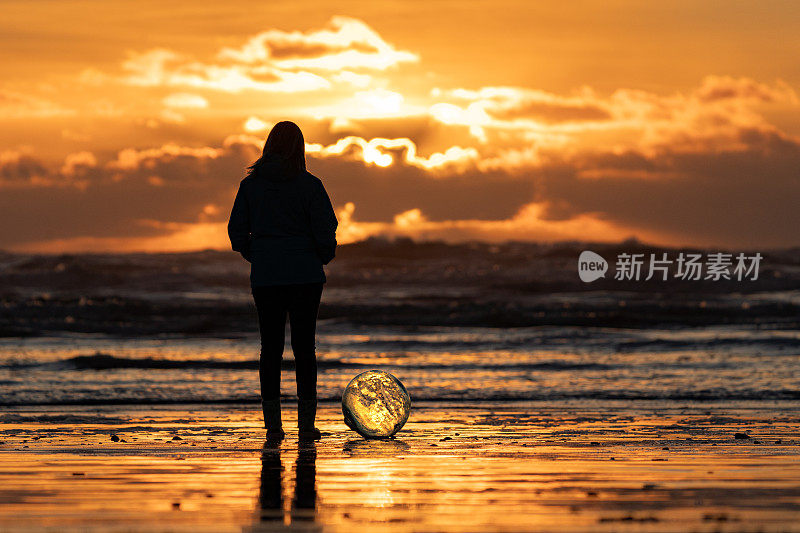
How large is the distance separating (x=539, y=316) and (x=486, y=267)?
1895cm

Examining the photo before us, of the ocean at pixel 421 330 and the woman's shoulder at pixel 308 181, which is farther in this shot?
the ocean at pixel 421 330

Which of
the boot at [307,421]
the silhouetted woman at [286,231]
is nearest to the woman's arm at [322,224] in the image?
the silhouetted woman at [286,231]

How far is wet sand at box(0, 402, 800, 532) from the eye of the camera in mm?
3965

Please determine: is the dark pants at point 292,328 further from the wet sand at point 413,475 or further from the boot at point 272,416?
the wet sand at point 413,475

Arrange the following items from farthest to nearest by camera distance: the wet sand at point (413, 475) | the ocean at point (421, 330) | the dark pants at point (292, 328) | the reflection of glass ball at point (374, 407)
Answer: the ocean at point (421, 330), the dark pants at point (292, 328), the reflection of glass ball at point (374, 407), the wet sand at point (413, 475)

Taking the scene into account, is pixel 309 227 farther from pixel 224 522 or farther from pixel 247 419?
pixel 224 522

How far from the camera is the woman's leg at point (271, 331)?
6875 millimetres

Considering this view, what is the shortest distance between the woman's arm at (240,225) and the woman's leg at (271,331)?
26 cm

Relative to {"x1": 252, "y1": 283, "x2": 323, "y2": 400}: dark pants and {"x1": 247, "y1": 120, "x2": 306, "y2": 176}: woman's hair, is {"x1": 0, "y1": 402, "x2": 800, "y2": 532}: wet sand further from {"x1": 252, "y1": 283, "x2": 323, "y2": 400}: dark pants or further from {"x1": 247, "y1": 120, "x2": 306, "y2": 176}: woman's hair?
{"x1": 247, "y1": 120, "x2": 306, "y2": 176}: woman's hair

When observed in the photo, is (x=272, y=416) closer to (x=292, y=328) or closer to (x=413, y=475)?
(x=292, y=328)

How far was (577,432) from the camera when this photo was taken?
7.09 meters

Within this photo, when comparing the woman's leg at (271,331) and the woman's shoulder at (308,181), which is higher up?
the woman's shoulder at (308,181)

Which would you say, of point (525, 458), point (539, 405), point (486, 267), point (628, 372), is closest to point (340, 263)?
point (486, 267)

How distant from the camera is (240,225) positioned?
22.7ft
